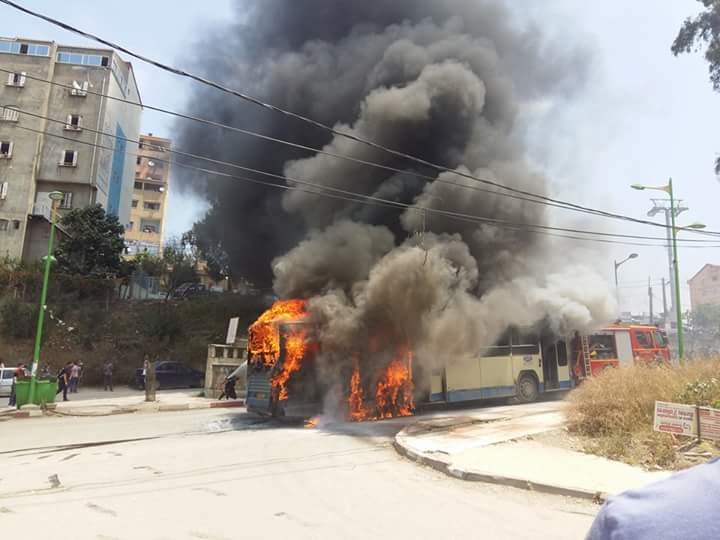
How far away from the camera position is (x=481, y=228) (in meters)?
16.3

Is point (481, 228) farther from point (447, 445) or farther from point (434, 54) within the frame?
point (447, 445)

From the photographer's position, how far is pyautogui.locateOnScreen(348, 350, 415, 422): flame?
12.5 metres

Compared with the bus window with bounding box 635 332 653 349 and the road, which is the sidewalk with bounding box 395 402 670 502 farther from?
the bus window with bounding box 635 332 653 349

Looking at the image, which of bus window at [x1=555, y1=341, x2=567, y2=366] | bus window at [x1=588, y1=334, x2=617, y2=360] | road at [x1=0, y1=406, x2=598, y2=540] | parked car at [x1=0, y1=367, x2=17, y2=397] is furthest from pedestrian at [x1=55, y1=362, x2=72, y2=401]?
bus window at [x1=588, y1=334, x2=617, y2=360]

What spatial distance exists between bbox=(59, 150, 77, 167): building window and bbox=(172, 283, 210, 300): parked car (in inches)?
410

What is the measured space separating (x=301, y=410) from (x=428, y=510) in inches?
336

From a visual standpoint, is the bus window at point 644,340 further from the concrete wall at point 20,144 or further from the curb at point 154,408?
the concrete wall at point 20,144

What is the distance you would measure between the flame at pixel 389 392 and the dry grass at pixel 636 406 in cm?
419

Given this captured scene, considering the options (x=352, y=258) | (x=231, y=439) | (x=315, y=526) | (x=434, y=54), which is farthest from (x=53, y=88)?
(x=315, y=526)

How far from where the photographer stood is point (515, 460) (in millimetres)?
7645

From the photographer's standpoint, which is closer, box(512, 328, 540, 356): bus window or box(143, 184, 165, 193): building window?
box(512, 328, 540, 356): bus window

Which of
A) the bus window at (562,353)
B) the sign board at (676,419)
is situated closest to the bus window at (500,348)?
the bus window at (562,353)

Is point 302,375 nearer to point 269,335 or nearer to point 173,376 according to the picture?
point 269,335

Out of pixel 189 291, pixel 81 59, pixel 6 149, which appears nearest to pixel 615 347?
pixel 189 291
